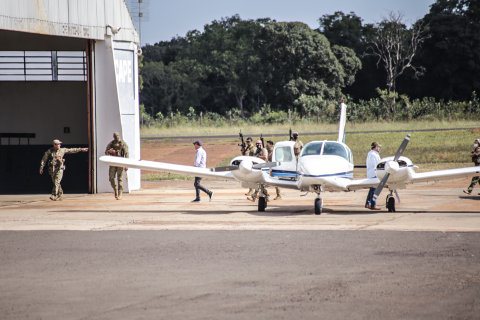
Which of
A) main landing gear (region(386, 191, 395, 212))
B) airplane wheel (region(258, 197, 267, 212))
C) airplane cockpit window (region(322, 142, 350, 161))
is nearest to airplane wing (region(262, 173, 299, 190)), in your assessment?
airplane wheel (region(258, 197, 267, 212))

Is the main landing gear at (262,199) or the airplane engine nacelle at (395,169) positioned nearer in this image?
the airplane engine nacelle at (395,169)

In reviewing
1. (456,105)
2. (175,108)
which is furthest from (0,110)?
(175,108)

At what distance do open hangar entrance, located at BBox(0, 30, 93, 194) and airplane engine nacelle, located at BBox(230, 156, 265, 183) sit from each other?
47.8 feet

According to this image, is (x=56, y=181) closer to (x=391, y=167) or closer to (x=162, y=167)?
(x=162, y=167)

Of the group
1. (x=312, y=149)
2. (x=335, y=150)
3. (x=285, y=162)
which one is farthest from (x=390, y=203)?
(x=285, y=162)

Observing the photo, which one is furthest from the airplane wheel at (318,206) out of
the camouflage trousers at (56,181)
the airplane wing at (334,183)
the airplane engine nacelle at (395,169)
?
the camouflage trousers at (56,181)

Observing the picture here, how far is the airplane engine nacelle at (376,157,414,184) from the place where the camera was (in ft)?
85.1

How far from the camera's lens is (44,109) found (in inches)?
1620

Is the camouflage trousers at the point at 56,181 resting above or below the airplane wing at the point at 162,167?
below

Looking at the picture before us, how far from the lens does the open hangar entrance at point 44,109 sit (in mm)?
41125

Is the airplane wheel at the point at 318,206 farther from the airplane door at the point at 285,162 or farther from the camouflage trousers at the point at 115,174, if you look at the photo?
the camouflage trousers at the point at 115,174

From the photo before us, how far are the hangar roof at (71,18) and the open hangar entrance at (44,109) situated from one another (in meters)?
4.76

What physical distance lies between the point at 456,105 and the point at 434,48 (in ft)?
50.5

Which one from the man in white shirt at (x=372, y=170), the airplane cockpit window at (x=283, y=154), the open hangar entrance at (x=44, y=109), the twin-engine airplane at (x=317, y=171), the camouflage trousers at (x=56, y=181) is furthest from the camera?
the open hangar entrance at (x=44, y=109)
